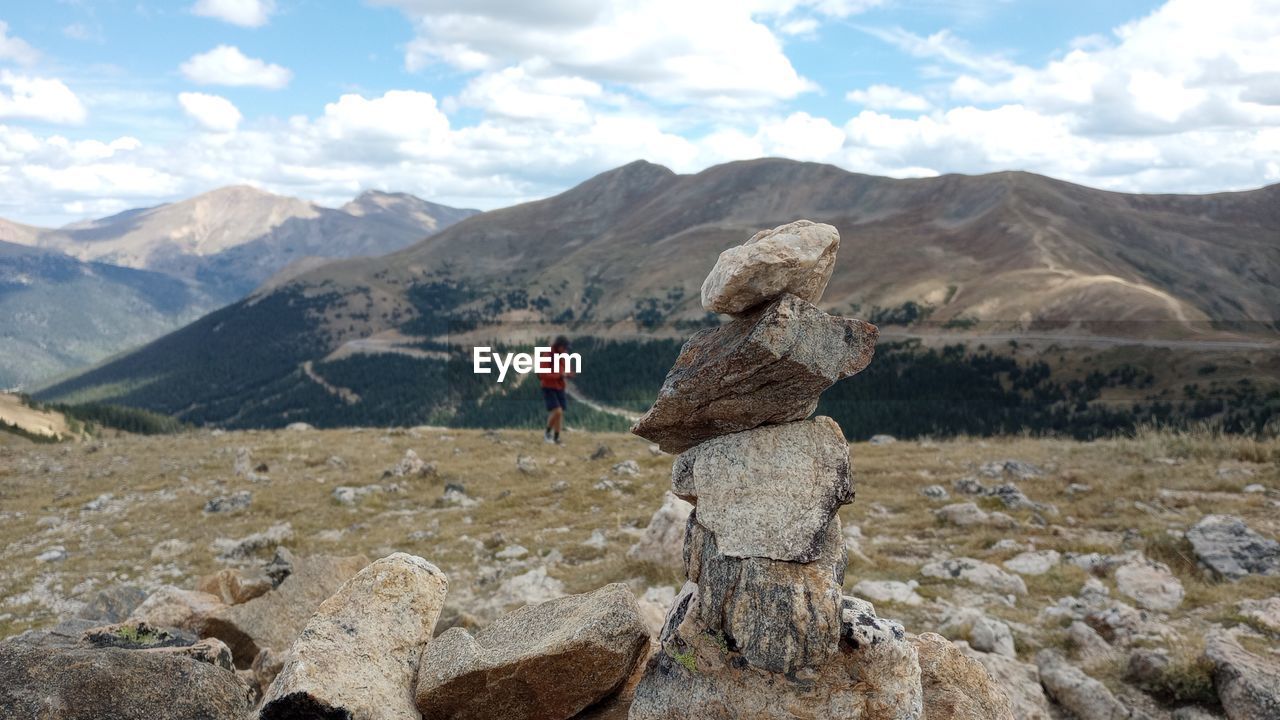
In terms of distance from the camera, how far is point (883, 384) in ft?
557

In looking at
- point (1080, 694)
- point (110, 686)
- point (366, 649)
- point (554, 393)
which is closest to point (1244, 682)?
point (1080, 694)

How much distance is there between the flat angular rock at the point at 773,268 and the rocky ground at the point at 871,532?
702 centimetres

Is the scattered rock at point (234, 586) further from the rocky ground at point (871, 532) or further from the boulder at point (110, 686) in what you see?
the boulder at point (110, 686)

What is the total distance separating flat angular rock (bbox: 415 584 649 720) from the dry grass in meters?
6.63

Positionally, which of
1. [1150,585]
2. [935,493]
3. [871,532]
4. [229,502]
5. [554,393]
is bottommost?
[229,502]

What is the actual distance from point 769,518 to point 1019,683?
18.7 feet

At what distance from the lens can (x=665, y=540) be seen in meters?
16.6

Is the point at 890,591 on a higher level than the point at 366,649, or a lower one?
lower

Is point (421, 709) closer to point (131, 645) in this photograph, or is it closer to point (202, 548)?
point (131, 645)

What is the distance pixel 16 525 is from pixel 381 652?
71.7 feet

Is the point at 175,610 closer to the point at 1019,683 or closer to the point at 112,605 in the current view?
the point at 112,605

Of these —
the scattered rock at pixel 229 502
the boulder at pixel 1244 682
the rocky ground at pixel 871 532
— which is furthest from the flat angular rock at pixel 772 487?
the scattered rock at pixel 229 502

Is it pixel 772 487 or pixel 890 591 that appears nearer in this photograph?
pixel 772 487

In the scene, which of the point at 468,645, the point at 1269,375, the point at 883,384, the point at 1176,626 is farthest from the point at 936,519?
the point at 883,384
